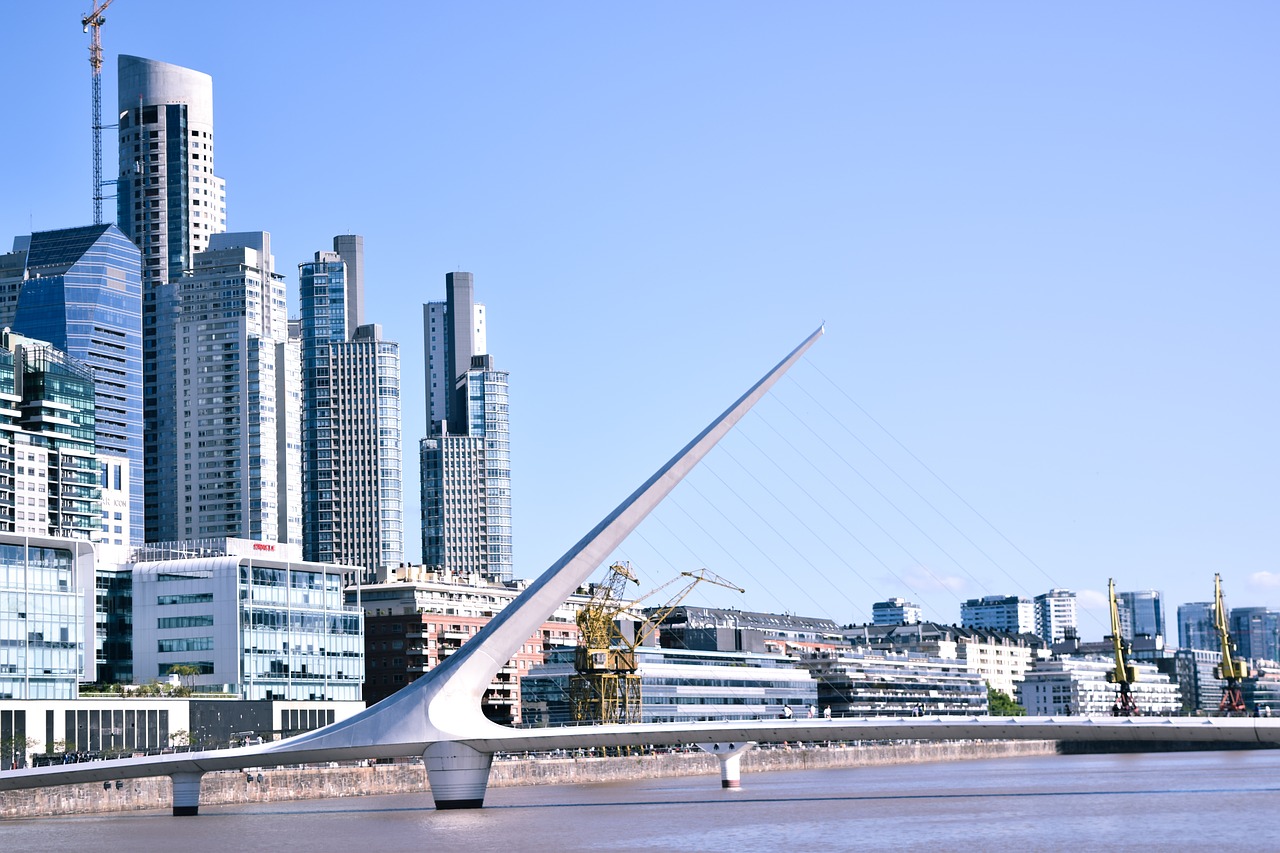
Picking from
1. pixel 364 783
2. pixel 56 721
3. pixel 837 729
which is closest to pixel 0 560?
pixel 56 721

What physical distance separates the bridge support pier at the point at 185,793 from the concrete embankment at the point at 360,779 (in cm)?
235

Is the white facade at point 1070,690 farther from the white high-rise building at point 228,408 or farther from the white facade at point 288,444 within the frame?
the white high-rise building at point 228,408

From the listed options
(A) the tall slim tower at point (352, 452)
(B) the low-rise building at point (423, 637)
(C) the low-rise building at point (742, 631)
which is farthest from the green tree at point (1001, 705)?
(B) the low-rise building at point (423, 637)

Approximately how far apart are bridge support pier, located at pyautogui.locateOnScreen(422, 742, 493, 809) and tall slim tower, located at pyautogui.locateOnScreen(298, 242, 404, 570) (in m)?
115

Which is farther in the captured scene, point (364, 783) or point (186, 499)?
point (186, 499)

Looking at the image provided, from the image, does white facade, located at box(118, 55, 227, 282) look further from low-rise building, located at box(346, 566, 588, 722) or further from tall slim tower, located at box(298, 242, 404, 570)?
low-rise building, located at box(346, 566, 588, 722)

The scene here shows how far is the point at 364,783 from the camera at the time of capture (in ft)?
196

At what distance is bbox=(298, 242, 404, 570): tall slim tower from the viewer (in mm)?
163375

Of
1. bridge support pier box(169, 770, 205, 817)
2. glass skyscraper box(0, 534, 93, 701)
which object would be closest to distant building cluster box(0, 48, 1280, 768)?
glass skyscraper box(0, 534, 93, 701)

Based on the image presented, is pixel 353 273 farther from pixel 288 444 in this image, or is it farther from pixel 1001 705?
pixel 1001 705

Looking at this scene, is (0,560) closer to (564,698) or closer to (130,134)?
→ (564,698)

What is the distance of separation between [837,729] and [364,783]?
1897 cm

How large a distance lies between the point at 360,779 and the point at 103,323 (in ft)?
320

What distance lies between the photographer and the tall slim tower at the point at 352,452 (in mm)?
163375
